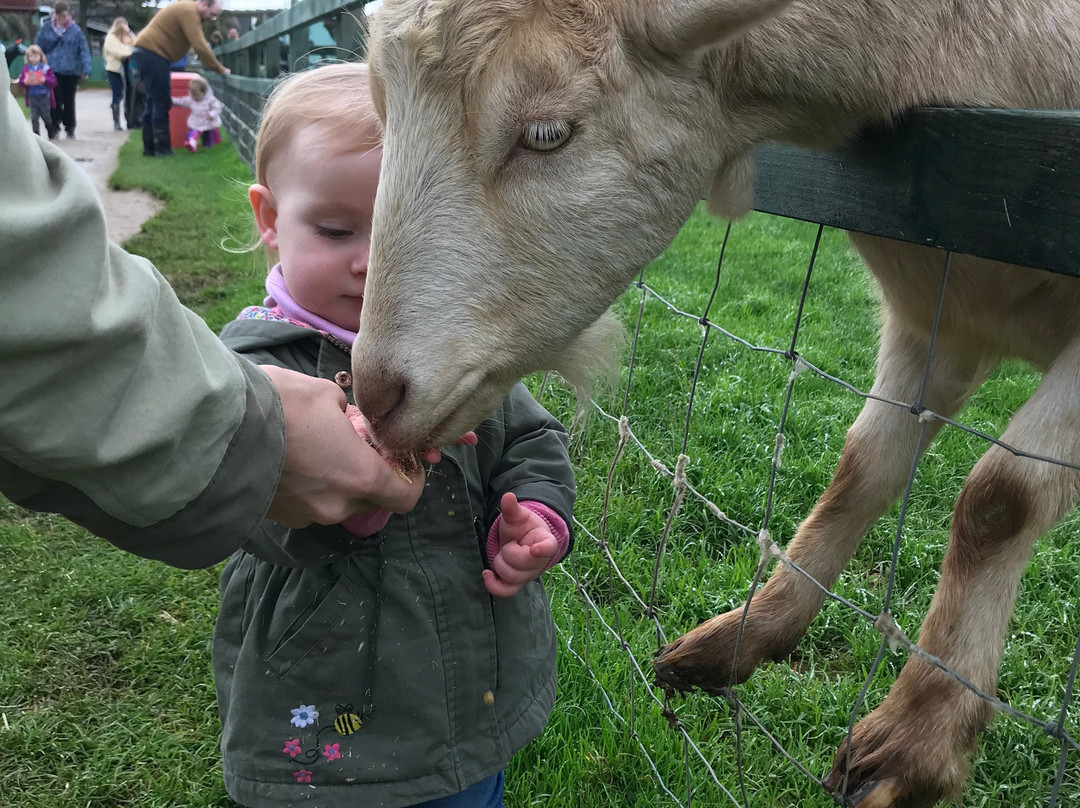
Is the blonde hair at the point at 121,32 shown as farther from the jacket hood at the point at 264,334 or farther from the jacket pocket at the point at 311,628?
the jacket pocket at the point at 311,628

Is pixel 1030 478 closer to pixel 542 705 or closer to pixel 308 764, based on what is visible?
pixel 542 705

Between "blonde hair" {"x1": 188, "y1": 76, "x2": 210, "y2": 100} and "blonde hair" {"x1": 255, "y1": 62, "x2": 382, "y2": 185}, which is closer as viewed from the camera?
"blonde hair" {"x1": 255, "y1": 62, "x2": 382, "y2": 185}

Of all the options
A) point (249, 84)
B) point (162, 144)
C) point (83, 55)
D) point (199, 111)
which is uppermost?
point (249, 84)

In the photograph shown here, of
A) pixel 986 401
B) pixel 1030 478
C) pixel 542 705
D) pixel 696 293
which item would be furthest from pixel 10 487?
pixel 696 293

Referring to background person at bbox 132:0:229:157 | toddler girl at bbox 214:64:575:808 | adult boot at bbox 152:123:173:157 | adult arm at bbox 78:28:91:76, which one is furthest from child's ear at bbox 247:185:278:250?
adult arm at bbox 78:28:91:76

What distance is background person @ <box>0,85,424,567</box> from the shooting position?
0.99 meters

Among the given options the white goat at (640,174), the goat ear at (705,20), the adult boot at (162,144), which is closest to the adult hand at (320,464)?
the white goat at (640,174)

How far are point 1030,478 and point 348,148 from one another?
1.36m

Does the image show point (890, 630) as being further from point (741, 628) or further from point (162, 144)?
point (162, 144)

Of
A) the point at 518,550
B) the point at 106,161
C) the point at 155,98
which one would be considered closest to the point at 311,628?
the point at 518,550

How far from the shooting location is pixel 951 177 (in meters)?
1.37

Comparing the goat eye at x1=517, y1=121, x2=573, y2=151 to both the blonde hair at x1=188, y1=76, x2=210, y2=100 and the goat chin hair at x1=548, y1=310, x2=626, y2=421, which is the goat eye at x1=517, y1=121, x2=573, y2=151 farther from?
the blonde hair at x1=188, y1=76, x2=210, y2=100

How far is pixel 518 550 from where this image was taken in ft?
5.85

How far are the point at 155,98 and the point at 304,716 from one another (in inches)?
635
